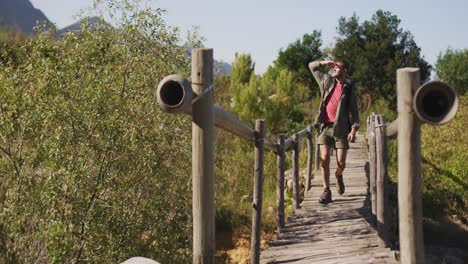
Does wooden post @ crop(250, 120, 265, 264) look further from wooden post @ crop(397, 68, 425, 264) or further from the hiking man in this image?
wooden post @ crop(397, 68, 425, 264)

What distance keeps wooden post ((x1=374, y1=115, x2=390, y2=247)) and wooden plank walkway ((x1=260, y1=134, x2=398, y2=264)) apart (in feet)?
0.41

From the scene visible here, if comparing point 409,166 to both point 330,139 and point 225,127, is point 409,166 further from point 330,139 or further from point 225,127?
point 330,139

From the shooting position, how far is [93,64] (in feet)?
22.6

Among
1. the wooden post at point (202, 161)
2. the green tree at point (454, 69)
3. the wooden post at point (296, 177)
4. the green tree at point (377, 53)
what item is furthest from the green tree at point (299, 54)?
the wooden post at point (202, 161)

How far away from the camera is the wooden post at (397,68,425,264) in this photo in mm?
2229

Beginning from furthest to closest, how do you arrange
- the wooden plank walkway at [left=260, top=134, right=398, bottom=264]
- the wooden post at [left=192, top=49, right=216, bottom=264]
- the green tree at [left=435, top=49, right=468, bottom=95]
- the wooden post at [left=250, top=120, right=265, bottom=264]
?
the green tree at [left=435, top=49, right=468, bottom=95]
the wooden post at [left=250, top=120, right=265, bottom=264]
the wooden plank walkway at [left=260, top=134, right=398, bottom=264]
the wooden post at [left=192, top=49, right=216, bottom=264]

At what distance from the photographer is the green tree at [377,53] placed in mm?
30250

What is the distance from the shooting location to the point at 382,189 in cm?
453

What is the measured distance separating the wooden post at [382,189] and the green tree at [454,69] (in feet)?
119

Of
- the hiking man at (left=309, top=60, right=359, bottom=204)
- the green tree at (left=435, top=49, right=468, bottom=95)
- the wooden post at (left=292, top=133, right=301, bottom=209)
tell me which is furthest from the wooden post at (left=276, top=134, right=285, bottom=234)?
the green tree at (left=435, top=49, right=468, bottom=95)

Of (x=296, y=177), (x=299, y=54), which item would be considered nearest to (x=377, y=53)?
(x=299, y=54)

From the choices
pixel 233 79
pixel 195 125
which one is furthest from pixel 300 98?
pixel 195 125

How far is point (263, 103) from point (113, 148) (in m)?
10.9

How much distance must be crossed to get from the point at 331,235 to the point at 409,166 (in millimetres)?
2945
